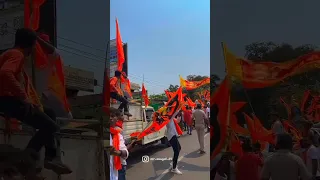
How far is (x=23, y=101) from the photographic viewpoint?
55.8 inches

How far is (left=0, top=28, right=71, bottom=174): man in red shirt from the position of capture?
1386mm

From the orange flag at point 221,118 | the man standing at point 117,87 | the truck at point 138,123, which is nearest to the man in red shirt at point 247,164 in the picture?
the orange flag at point 221,118

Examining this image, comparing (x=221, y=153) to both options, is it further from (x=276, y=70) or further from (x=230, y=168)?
(x=276, y=70)

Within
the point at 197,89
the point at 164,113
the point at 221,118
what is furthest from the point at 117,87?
the point at 197,89

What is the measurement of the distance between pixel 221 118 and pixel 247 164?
11.0 inches

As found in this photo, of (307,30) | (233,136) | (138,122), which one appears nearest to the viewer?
(307,30)

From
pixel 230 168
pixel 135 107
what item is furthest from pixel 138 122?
pixel 230 168

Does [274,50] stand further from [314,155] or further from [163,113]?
[163,113]

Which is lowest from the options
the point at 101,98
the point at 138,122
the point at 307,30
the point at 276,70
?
the point at 138,122

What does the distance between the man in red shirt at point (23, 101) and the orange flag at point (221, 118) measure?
0.76m

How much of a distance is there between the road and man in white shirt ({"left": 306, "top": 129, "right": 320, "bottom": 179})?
8.13 feet

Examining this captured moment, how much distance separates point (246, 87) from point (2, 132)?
125 centimetres

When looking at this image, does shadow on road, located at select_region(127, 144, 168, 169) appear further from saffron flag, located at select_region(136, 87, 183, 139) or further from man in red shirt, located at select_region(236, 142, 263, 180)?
man in red shirt, located at select_region(236, 142, 263, 180)

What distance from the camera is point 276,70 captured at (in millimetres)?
1625
